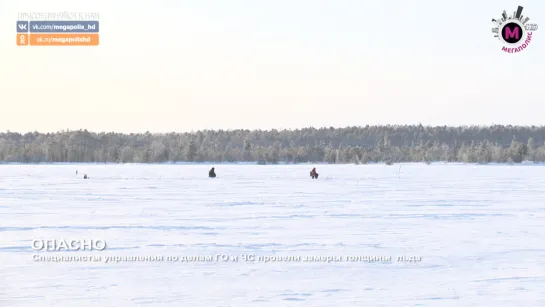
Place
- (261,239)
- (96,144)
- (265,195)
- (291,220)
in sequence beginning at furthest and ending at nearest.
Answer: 1. (96,144)
2. (265,195)
3. (291,220)
4. (261,239)

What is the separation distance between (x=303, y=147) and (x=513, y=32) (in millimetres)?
93853

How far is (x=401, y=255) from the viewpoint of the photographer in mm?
9055

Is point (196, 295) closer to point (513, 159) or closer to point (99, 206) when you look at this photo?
point (99, 206)

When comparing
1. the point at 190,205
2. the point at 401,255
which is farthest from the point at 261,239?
the point at 190,205

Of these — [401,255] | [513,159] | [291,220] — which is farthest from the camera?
[513,159]

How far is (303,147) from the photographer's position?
371 ft

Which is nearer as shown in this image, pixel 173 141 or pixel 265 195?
pixel 265 195

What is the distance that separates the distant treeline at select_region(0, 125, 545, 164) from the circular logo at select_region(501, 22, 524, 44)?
233 ft

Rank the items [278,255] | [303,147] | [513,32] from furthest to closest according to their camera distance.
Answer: [303,147] < [513,32] < [278,255]

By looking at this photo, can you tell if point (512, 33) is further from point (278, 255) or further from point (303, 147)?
point (303, 147)

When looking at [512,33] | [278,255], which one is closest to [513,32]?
[512,33]

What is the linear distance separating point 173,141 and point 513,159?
53381mm

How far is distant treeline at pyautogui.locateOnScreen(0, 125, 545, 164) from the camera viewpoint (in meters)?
101

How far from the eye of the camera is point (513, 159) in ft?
330
